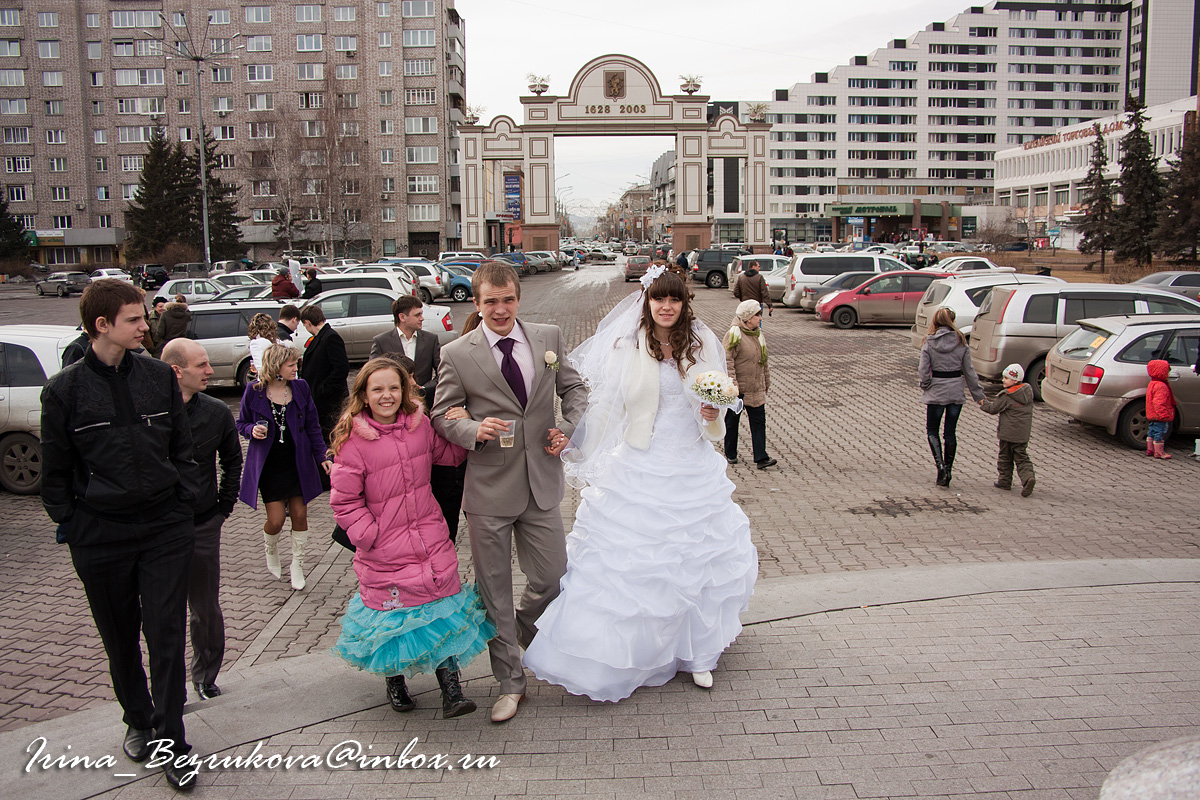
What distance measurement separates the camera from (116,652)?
12.6 ft

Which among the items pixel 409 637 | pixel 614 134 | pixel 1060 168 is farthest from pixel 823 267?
pixel 1060 168

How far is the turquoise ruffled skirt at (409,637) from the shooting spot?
398 cm

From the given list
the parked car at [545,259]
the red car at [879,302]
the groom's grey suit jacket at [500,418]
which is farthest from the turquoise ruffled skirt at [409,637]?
the parked car at [545,259]

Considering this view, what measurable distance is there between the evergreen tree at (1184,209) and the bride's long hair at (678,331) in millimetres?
43251

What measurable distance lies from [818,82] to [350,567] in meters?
127

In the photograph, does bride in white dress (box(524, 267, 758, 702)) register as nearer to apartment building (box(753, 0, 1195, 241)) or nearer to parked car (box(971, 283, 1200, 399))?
parked car (box(971, 283, 1200, 399))

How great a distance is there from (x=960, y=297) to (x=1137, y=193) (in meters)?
37.8

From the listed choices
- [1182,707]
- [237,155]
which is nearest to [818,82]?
[237,155]

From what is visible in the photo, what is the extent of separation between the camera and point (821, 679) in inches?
182

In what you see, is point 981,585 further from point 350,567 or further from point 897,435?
point 897,435

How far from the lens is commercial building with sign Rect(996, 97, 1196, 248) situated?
3019 inches

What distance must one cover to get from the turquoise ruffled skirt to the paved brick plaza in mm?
393

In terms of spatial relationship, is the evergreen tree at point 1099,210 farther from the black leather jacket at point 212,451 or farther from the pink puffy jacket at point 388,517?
the black leather jacket at point 212,451

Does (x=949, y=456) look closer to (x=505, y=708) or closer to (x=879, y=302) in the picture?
(x=505, y=708)
